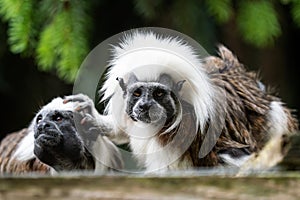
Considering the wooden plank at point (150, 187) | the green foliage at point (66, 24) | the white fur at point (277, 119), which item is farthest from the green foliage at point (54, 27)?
the wooden plank at point (150, 187)

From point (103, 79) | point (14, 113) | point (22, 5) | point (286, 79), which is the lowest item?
point (14, 113)

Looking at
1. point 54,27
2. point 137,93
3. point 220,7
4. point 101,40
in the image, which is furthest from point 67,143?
point 101,40

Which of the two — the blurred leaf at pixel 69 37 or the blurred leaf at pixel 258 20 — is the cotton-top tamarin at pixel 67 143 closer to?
the blurred leaf at pixel 69 37

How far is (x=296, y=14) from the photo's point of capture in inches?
79.6

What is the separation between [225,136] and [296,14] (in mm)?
430

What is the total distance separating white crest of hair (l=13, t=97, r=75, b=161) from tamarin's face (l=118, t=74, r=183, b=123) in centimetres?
19

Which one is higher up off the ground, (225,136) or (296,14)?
(296,14)

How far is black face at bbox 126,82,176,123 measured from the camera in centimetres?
161

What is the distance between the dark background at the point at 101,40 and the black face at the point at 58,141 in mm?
1363

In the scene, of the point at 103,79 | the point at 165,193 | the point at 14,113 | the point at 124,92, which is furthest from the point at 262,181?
the point at 14,113

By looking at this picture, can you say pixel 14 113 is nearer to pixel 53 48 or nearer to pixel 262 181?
pixel 53 48

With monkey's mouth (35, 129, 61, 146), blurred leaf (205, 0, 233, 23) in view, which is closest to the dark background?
blurred leaf (205, 0, 233, 23)

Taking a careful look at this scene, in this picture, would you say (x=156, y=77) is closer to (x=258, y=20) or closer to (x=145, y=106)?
(x=145, y=106)

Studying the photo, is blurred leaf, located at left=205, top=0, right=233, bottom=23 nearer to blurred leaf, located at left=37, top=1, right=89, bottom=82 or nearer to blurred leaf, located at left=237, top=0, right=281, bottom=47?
blurred leaf, located at left=237, top=0, right=281, bottom=47
